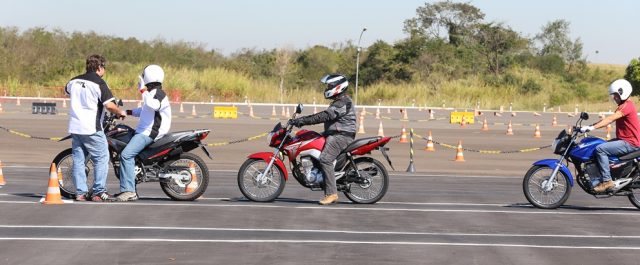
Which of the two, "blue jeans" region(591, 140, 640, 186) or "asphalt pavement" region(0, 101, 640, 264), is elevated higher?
"blue jeans" region(591, 140, 640, 186)

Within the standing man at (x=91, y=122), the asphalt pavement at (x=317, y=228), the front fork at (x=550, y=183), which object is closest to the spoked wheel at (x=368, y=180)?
the asphalt pavement at (x=317, y=228)

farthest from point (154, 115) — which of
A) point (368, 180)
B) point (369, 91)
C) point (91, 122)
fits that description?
point (369, 91)

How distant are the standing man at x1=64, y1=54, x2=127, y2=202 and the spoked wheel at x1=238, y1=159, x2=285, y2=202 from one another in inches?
67.1

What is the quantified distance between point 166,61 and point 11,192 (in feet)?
276

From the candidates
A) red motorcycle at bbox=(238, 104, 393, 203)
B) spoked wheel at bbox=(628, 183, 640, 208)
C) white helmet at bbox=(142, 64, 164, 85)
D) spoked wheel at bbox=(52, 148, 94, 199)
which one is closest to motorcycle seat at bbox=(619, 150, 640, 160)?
spoked wheel at bbox=(628, 183, 640, 208)

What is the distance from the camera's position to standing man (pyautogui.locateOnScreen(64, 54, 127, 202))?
46.1 ft

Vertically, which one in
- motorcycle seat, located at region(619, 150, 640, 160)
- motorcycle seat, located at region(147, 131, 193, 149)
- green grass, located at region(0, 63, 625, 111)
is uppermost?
motorcycle seat, located at region(147, 131, 193, 149)

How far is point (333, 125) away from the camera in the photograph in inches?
581

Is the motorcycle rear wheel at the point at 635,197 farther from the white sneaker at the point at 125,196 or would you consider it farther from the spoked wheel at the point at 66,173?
the spoked wheel at the point at 66,173

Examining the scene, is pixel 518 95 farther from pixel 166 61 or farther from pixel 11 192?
pixel 11 192

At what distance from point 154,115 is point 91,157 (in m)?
0.92

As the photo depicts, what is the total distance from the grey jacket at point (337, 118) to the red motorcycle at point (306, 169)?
0.57ft

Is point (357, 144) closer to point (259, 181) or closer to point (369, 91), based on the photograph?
point (259, 181)

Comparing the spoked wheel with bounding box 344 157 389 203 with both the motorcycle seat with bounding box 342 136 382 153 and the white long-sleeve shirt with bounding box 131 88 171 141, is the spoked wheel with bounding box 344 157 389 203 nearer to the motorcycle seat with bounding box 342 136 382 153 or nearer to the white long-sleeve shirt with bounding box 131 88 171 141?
the motorcycle seat with bounding box 342 136 382 153
